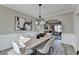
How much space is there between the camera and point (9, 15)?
262 cm

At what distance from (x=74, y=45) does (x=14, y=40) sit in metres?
2.24

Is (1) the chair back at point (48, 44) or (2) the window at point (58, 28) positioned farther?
(1) the chair back at point (48, 44)

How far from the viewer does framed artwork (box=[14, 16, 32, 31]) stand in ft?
8.48

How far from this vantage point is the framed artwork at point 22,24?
2583mm

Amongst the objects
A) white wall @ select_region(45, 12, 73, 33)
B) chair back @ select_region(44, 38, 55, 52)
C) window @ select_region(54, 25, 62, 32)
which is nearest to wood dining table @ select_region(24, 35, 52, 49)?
chair back @ select_region(44, 38, 55, 52)

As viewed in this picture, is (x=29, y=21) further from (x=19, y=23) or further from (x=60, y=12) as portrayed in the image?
(x=60, y=12)

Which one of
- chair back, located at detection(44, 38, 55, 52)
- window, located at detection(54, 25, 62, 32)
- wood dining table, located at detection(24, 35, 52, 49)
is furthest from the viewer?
chair back, located at detection(44, 38, 55, 52)

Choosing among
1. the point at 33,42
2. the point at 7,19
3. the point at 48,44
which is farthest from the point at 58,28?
the point at 7,19

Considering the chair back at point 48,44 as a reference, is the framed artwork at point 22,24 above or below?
above

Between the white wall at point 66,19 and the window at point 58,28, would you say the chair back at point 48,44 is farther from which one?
the white wall at point 66,19

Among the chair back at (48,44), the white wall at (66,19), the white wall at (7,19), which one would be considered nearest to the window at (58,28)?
the white wall at (66,19)

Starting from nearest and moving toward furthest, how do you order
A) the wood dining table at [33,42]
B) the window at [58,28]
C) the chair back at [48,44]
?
1. the wood dining table at [33,42]
2. the window at [58,28]
3. the chair back at [48,44]

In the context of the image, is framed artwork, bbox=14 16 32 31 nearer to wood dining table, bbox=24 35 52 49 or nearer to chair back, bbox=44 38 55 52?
wood dining table, bbox=24 35 52 49

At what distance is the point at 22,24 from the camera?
8.80 ft
